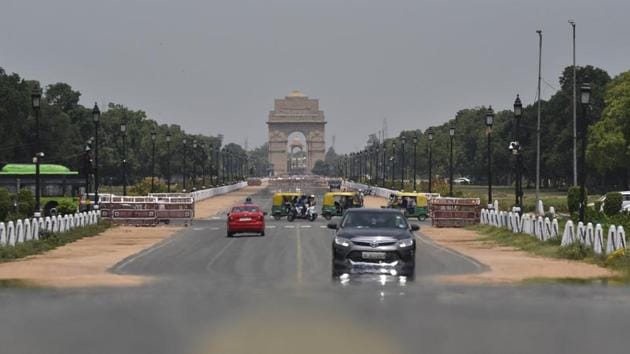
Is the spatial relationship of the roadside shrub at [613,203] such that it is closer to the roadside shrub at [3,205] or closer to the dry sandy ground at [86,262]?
the dry sandy ground at [86,262]

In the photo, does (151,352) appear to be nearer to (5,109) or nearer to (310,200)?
(310,200)

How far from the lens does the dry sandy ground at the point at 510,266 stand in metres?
21.5

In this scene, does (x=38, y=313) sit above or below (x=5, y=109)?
below

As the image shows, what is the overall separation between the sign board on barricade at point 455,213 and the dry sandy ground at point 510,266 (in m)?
12.5

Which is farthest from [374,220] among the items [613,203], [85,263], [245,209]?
[613,203]

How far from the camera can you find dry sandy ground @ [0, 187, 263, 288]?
20.1 m

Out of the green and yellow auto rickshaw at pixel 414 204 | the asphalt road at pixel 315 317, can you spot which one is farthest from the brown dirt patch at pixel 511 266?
the green and yellow auto rickshaw at pixel 414 204

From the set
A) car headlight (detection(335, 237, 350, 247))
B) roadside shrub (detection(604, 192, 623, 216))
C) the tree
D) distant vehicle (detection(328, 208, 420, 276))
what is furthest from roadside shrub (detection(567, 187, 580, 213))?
the tree

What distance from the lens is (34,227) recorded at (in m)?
34.6

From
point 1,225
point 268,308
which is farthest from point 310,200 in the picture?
point 268,308

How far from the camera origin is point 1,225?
3078 cm

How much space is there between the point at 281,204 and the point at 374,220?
39.1 m

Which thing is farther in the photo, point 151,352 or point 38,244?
point 38,244

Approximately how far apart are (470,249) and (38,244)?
1380 cm
